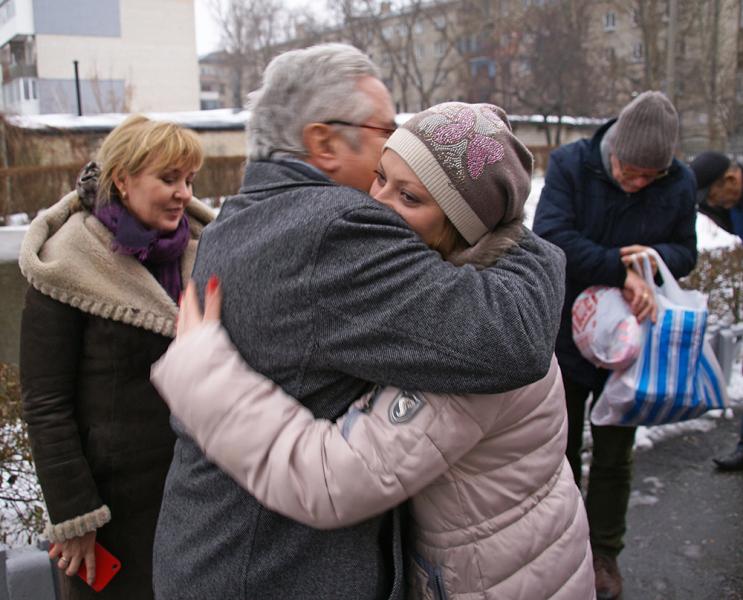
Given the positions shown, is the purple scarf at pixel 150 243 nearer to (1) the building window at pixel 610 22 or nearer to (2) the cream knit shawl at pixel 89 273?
(2) the cream knit shawl at pixel 89 273

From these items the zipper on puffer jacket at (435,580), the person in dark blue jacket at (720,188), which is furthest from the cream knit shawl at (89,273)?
the person in dark blue jacket at (720,188)

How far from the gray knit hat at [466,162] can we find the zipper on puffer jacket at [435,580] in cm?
66

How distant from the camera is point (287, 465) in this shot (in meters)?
1.25

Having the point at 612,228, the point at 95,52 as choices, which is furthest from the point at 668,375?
the point at 95,52

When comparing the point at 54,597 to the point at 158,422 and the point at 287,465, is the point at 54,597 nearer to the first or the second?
the point at 158,422

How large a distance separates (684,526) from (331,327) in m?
3.37

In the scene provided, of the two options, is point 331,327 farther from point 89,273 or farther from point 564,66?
point 564,66

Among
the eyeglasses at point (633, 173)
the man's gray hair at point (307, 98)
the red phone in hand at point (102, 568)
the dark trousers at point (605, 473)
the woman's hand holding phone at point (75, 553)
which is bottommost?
the dark trousers at point (605, 473)

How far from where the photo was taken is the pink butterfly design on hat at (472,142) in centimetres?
132

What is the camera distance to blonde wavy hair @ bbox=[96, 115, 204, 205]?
7.48 ft

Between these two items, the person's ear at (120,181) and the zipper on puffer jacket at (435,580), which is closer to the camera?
the zipper on puffer jacket at (435,580)

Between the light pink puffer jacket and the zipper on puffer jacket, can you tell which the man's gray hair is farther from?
the zipper on puffer jacket

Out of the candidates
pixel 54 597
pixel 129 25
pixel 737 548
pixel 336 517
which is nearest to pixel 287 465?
pixel 336 517

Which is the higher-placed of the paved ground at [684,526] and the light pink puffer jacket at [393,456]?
the light pink puffer jacket at [393,456]
